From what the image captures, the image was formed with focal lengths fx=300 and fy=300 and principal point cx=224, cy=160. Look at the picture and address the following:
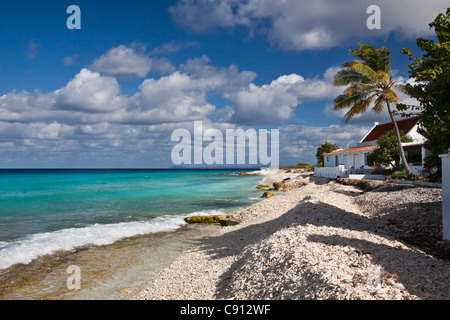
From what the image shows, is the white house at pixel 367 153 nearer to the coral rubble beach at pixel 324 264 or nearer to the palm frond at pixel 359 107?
the palm frond at pixel 359 107

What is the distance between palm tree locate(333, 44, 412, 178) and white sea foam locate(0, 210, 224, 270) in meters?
15.5

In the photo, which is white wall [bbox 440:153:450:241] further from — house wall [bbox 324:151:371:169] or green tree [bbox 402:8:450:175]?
house wall [bbox 324:151:371:169]

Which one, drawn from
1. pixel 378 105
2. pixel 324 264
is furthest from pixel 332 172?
pixel 324 264

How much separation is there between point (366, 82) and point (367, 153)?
1158cm

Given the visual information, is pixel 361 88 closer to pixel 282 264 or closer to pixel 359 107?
pixel 359 107

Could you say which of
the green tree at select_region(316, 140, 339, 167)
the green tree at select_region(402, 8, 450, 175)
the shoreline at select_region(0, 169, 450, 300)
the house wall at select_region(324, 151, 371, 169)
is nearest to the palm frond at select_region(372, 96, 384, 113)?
the house wall at select_region(324, 151, 371, 169)

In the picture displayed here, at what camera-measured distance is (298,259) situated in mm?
6172

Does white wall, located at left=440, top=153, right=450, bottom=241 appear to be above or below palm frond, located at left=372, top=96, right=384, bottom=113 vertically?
below

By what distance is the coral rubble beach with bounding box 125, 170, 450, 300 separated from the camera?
4922mm

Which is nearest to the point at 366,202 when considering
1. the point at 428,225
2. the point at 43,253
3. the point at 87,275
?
the point at 428,225

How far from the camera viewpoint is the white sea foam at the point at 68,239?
10.5 meters

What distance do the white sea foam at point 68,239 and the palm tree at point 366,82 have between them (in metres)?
15.5
